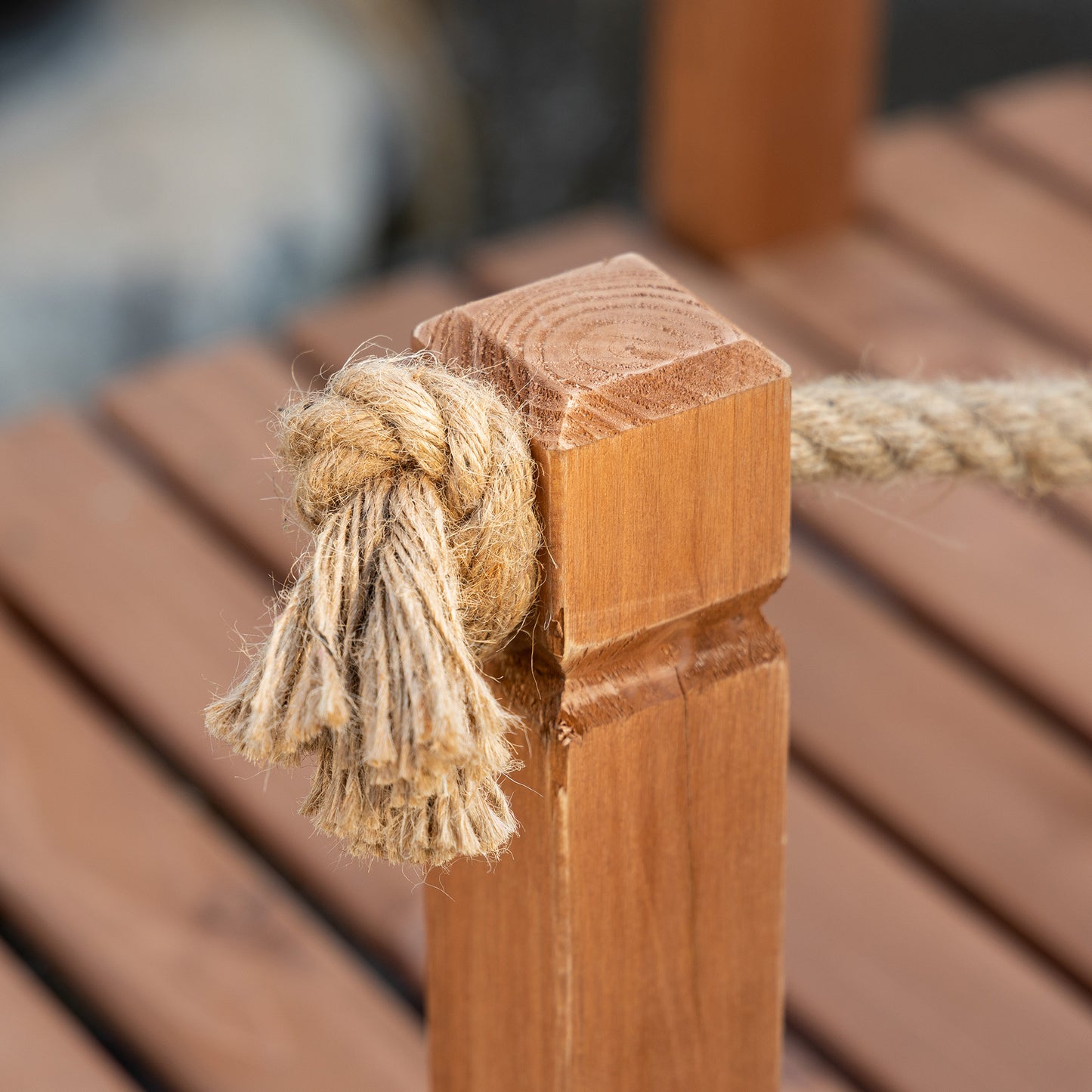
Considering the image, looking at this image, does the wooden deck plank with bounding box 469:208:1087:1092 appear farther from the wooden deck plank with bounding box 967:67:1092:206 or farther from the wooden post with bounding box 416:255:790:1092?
the wooden deck plank with bounding box 967:67:1092:206

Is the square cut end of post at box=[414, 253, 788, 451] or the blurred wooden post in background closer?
the square cut end of post at box=[414, 253, 788, 451]

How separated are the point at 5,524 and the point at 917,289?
83 centimetres

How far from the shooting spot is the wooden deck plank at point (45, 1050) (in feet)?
2.65

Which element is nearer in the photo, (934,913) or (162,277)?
(934,913)

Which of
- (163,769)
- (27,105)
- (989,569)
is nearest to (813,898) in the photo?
(989,569)

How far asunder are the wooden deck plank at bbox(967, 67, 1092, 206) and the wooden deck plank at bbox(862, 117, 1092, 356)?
1.1 inches

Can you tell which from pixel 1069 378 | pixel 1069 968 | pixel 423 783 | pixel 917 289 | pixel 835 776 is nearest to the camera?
pixel 423 783

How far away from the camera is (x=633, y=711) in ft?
1.70

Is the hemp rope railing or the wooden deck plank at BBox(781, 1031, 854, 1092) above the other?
the hemp rope railing

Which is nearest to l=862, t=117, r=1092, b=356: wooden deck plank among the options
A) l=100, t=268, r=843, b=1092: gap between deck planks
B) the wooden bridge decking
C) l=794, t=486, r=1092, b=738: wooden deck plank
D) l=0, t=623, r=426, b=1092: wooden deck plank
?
the wooden bridge decking

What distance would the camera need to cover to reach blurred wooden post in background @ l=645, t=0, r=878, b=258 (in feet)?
4.44

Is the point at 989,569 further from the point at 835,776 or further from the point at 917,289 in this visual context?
the point at 917,289

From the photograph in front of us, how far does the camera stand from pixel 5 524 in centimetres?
119

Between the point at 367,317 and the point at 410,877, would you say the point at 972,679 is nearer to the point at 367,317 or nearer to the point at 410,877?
the point at 410,877
